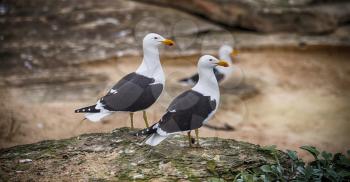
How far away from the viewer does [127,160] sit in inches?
190

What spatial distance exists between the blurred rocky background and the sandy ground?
0.7 inches

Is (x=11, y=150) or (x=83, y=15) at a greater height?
(x=83, y=15)

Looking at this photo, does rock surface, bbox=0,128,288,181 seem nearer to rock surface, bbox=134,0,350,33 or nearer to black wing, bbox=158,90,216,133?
black wing, bbox=158,90,216,133

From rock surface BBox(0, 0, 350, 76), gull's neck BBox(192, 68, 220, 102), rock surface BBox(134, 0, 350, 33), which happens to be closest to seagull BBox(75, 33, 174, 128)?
gull's neck BBox(192, 68, 220, 102)

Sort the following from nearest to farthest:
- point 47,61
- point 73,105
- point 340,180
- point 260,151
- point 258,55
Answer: point 340,180 < point 260,151 < point 73,105 < point 47,61 < point 258,55

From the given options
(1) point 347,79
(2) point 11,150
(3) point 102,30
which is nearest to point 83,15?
(3) point 102,30

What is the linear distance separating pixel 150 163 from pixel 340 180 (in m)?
1.58

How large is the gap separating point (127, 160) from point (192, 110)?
73 cm

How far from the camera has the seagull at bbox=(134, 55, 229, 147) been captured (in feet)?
14.8

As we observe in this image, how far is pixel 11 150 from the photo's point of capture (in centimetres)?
525

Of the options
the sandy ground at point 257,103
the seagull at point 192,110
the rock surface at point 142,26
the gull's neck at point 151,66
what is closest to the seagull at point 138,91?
the gull's neck at point 151,66

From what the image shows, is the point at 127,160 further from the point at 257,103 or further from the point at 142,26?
the point at 142,26

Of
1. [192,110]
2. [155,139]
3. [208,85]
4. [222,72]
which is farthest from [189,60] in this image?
[155,139]

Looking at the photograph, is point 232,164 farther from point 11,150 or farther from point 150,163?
point 11,150
